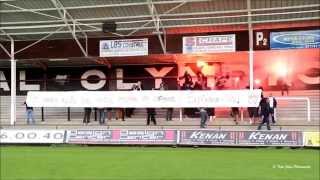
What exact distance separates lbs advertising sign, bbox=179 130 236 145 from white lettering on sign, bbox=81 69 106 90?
9.12 m

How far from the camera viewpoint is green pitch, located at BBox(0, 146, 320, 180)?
51.0ft

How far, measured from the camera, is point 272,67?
32.6 m

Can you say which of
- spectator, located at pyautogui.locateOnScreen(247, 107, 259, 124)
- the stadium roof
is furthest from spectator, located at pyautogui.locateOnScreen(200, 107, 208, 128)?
the stadium roof

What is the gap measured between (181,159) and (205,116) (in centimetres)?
712

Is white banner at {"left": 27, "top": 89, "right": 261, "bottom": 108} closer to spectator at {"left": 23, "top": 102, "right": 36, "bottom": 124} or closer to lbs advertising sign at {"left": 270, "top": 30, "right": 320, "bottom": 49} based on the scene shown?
spectator at {"left": 23, "top": 102, "right": 36, "bottom": 124}

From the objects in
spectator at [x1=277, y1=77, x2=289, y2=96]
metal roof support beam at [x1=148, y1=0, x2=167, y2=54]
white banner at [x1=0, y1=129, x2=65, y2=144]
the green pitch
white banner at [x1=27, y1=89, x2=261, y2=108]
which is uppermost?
metal roof support beam at [x1=148, y1=0, x2=167, y2=54]

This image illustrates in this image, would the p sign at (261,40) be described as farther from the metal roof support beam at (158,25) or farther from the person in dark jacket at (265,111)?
the metal roof support beam at (158,25)

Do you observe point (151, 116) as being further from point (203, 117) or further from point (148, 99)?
point (203, 117)

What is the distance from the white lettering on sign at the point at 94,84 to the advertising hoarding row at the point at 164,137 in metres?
6.98

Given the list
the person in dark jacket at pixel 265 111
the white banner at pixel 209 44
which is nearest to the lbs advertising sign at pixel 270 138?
the person in dark jacket at pixel 265 111

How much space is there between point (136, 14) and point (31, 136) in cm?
726

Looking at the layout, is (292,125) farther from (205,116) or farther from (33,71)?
(33,71)

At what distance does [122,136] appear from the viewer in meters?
26.5

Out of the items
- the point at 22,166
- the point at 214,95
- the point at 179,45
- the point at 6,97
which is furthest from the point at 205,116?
the point at 6,97
